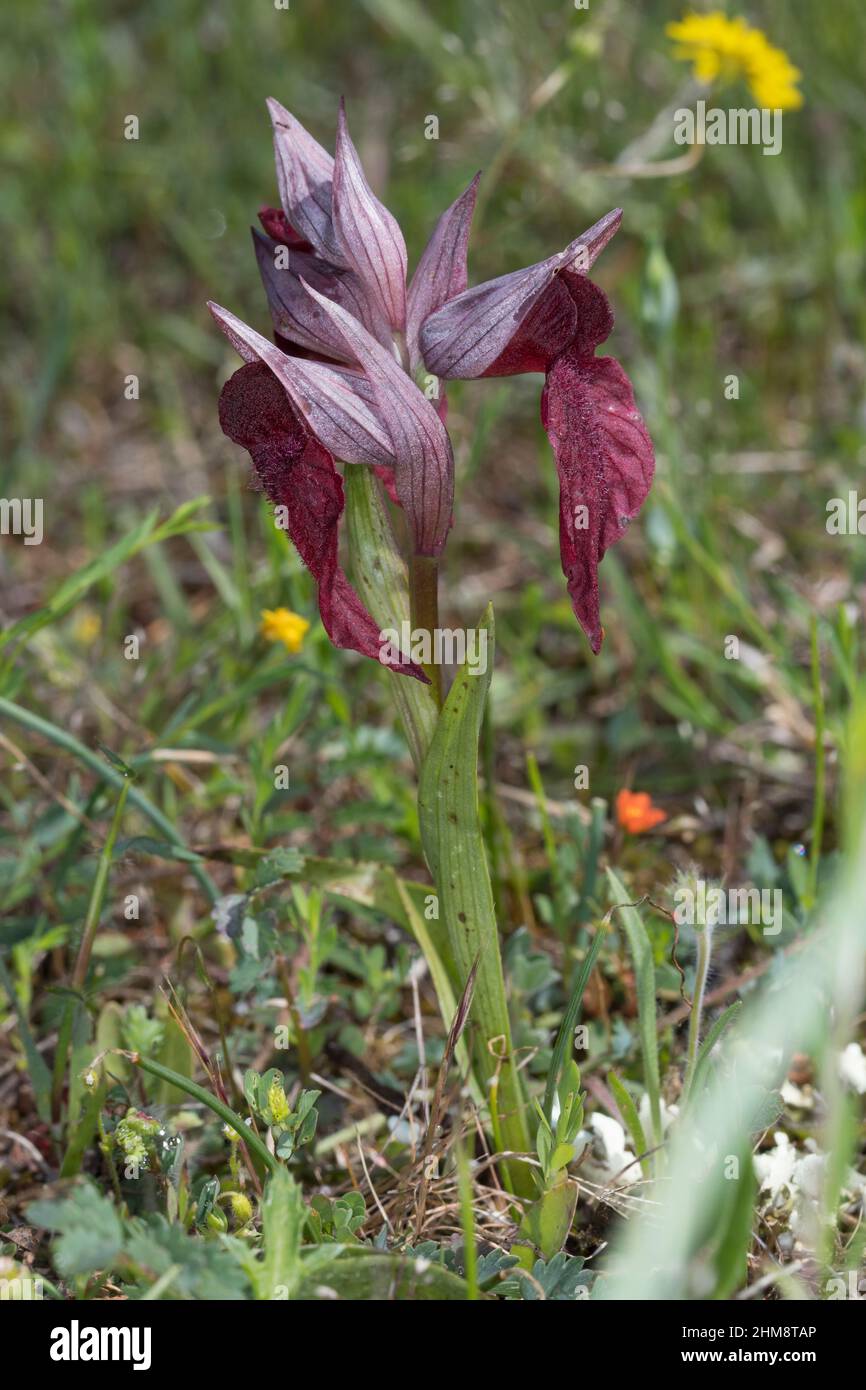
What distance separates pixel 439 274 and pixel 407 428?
0.23m

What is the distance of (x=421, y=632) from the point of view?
1.64 m

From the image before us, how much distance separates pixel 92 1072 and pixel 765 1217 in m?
0.97

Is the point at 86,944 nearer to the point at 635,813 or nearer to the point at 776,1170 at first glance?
the point at 635,813

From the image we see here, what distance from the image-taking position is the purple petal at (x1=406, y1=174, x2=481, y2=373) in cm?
157

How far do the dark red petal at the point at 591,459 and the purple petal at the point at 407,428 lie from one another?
14 centimetres

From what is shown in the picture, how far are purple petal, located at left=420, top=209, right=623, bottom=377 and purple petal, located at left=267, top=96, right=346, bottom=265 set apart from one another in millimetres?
209

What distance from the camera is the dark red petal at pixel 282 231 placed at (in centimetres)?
166

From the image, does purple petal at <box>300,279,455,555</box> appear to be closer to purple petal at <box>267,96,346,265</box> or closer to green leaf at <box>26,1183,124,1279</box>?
purple petal at <box>267,96,346,265</box>

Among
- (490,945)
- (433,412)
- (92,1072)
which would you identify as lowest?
(92,1072)

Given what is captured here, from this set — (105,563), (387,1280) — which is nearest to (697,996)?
(387,1280)

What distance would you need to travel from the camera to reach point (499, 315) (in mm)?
1464
